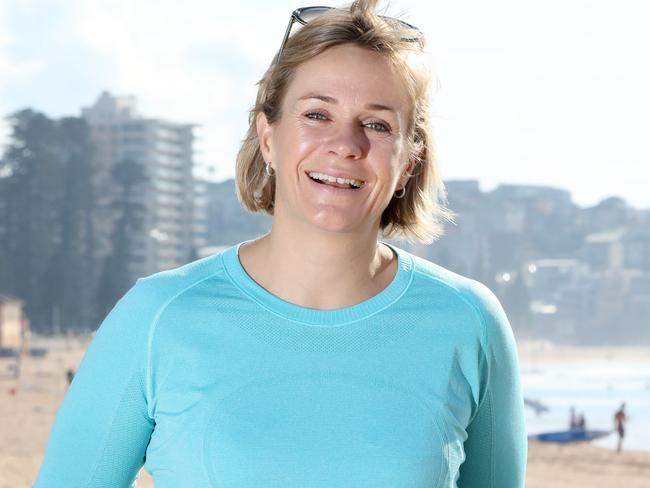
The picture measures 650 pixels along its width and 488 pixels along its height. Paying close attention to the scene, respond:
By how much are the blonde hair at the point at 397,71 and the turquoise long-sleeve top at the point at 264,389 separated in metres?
0.15

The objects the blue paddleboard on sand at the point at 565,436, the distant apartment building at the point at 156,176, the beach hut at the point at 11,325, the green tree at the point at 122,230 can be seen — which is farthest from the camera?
the distant apartment building at the point at 156,176

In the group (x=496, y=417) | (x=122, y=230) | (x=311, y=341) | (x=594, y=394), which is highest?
(x=311, y=341)

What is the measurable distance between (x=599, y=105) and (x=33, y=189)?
22872mm

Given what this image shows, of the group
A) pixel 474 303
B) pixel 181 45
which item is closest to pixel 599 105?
pixel 181 45

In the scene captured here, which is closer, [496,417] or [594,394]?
[496,417]

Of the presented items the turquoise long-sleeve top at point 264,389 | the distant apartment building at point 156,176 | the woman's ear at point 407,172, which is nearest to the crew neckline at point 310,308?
the turquoise long-sleeve top at point 264,389

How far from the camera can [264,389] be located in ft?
3.43

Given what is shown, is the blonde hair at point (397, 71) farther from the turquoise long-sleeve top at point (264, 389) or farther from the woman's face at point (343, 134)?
the turquoise long-sleeve top at point (264, 389)

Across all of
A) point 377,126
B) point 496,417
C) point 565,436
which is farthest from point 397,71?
point 565,436

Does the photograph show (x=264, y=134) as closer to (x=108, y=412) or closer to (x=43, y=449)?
(x=108, y=412)

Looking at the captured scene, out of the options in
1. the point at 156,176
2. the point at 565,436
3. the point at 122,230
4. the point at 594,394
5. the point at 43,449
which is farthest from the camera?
→ the point at 156,176

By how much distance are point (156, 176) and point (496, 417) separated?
3985 centimetres

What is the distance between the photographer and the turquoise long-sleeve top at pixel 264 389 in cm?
103

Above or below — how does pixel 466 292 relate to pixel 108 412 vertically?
above
